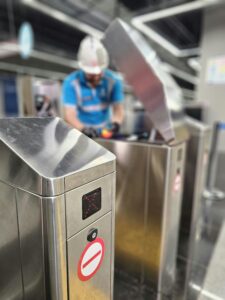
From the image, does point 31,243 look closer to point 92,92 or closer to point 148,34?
point 92,92

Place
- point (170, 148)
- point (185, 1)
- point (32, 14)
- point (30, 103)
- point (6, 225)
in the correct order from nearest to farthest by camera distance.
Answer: point (6, 225) → point (170, 148) → point (30, 103) → point (185, 1) → point (32, 14)

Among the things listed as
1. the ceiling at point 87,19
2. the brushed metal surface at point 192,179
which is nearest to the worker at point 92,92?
the brushed metal surface at point 192,179

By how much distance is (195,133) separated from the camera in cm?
187

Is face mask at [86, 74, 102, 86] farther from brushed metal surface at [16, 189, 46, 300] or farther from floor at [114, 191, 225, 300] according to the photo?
floor at [114, 191, 225, 300]

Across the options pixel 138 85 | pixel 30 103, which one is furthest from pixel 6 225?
pixel 30 103

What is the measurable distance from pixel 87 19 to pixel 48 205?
5.85 meters

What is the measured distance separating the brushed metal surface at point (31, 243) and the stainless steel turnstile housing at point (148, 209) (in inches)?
29.9

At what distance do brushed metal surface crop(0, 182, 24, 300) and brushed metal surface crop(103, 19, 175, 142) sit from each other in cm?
85

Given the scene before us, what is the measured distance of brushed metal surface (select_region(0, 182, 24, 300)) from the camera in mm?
718

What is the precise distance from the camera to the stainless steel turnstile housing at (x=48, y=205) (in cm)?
63

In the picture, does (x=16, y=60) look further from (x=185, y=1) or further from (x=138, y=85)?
(x=138, y=85)

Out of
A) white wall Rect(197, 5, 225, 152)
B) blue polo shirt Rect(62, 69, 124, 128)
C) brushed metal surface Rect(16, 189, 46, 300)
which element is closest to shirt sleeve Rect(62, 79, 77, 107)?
blue polo shirt Rect(62, 69, 124, 128)

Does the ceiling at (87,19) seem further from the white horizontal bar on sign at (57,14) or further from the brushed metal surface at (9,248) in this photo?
the brushed metal surface at (9,248)

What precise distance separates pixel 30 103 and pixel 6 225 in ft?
7.36
